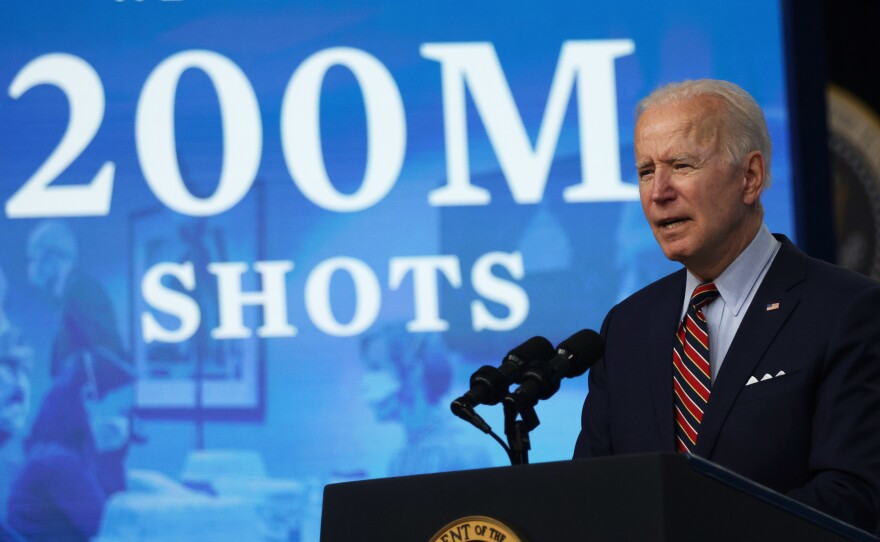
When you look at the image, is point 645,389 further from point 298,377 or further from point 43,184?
point 43,184

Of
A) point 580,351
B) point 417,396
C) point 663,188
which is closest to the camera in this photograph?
point 580,351

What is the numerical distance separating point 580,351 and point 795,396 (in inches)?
15.5

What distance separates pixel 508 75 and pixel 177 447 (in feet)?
4.48

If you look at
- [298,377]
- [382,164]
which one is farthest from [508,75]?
[298,377]

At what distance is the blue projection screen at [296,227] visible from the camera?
3.15m

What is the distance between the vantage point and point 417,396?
3.24 metres

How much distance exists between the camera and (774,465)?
73.2 inches

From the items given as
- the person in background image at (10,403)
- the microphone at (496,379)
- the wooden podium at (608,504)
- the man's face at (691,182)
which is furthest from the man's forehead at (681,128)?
the person in background image at (10,403)

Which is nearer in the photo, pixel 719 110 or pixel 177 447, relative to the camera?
pixel 719 110

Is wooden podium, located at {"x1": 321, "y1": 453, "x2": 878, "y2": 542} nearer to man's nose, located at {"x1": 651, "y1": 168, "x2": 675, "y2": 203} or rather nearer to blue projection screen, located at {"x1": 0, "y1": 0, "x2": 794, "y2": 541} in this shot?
man's nose, located at {"x1": 651, "y1": 168, "x2": 675, "y2": 203}

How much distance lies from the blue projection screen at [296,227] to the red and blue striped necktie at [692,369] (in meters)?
1.20

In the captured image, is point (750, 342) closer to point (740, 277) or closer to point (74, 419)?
point (740, 277)

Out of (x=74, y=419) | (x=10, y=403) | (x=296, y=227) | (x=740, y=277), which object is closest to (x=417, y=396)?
(x=296, y=227)

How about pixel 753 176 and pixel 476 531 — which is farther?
pixel 753 176
